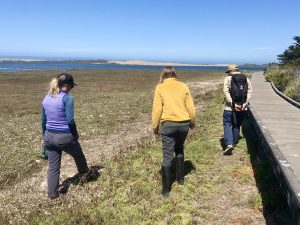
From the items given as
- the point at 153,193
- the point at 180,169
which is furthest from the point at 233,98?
the point at 153,193

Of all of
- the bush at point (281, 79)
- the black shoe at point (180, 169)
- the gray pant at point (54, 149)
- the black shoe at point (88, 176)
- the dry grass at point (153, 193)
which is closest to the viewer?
the dry grass at point (153, 193)

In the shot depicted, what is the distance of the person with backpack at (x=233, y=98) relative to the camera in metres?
10.7

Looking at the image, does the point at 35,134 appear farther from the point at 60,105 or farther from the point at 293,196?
the point at 293,196

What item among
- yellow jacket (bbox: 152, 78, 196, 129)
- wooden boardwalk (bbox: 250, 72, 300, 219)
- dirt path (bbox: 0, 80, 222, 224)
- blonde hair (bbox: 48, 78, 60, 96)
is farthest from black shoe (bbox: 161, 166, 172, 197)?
blonde hair (bbox: 48, 78, 60, 96)

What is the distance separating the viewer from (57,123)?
8484 millimetres

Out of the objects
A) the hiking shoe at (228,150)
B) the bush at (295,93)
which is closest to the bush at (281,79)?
the bush at (295,93)

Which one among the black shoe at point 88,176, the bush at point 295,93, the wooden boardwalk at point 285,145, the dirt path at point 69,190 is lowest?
the dirt path at point 69,190

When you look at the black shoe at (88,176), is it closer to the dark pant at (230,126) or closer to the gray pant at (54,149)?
the gray pant at (54,149)

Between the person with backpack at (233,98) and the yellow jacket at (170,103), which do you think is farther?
the person with backpack at (233,98)

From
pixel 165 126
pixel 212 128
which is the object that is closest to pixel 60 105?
pixel 165 126

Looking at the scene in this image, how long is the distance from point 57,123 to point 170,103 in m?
2.52

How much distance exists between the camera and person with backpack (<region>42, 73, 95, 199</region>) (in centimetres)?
842

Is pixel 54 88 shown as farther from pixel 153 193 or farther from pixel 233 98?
pixel 233 98

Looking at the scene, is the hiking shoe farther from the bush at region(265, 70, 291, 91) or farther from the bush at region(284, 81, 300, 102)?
the bush at region(265, 70, 291, 91)
